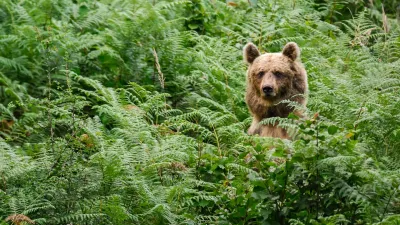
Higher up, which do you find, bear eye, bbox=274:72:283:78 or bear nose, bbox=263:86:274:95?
bear eye, bbox=274:72:283:78

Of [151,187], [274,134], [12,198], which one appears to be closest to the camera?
[12,198]

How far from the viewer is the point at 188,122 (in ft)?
27.6

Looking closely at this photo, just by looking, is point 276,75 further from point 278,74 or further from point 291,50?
point 291,50

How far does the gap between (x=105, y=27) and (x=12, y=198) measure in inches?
238

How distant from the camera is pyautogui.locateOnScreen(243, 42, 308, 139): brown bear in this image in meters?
9.04

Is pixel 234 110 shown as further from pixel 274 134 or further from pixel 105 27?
pixel 105 27

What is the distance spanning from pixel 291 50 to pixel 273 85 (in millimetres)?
571

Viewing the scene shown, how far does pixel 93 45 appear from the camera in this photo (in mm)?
11422

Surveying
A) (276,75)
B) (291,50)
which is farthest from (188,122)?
(291,50)

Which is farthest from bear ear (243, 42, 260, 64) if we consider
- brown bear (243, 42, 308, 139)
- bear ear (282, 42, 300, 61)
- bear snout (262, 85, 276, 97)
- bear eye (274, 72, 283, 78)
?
bear snout (262, 85, 276, 97)

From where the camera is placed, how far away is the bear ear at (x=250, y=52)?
946 cm

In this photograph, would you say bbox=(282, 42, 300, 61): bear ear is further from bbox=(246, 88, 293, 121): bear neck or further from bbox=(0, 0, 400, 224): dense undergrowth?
bbox=(246, 88, 293, 121): bear neck

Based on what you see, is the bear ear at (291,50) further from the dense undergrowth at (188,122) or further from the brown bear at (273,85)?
the dense undergrowth at (188,122)

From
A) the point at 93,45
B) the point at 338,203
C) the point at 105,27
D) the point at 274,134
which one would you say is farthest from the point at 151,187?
the point at 105,27
